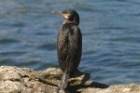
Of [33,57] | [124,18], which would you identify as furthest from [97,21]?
[33,57]

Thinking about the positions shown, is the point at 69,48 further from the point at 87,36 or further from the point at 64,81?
the point at 87,36

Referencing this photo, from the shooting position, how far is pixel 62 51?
31.3ft

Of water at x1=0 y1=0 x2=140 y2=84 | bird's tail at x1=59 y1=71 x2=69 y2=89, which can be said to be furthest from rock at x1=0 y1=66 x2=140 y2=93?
water at x1=0 y1=0 x2=140 y2=84

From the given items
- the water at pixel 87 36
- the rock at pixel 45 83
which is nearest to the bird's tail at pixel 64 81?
the rock at pixel 45 83

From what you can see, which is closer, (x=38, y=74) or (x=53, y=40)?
(x=38, y=74)

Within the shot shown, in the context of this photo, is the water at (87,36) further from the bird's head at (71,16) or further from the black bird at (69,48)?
the black bird at (69,48)

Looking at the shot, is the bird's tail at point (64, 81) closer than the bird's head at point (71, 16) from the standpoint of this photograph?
Yes

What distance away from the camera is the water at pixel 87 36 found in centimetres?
1552

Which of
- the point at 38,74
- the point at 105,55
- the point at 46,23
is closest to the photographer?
the point at 38,74

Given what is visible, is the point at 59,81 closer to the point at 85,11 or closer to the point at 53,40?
the point at 53,40

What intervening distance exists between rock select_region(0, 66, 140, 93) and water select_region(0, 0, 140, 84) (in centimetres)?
482

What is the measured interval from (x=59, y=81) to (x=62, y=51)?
0.44 metres

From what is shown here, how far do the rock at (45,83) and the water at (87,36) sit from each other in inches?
190

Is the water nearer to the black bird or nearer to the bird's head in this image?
the bird's head
